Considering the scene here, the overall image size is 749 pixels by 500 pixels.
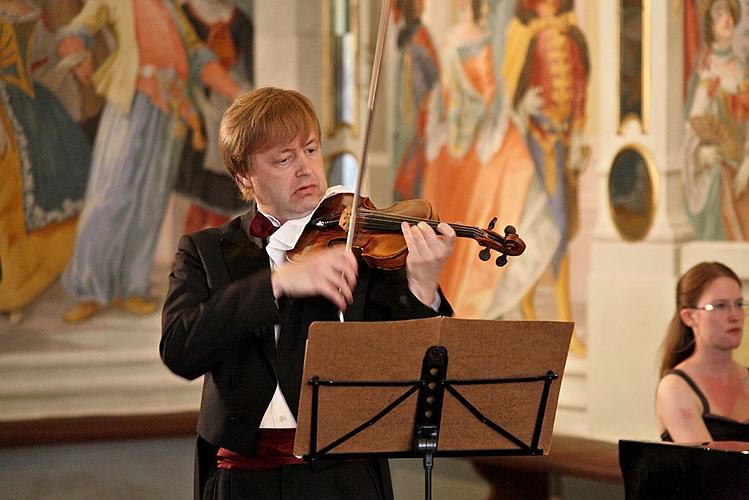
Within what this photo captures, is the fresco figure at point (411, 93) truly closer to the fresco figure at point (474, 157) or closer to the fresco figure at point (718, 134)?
the fresco figure at point (474, 157)

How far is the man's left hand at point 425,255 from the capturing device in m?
2.41

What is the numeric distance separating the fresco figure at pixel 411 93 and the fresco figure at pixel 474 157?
0.08m

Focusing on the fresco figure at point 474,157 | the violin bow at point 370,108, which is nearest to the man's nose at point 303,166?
the violin bow at point 370,108

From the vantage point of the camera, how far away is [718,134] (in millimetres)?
4816

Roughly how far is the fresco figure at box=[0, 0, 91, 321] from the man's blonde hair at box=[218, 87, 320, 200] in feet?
12.4

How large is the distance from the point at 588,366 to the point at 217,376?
313 cm

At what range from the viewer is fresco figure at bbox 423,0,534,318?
5738 millimetres

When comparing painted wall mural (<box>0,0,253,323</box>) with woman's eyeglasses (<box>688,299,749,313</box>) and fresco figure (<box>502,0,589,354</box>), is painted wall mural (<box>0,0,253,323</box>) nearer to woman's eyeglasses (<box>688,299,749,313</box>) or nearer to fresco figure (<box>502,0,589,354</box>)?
fresco figure (<box>502,0,589,354</box>)

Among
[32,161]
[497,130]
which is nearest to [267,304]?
[497,130]

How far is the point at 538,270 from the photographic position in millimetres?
5586

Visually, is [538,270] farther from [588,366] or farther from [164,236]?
[164,236]

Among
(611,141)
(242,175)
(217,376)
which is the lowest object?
(217,376)

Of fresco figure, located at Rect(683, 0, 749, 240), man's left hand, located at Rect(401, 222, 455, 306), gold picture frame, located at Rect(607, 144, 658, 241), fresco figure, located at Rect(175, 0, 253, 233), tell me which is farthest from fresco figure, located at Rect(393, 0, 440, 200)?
man's left hand, located at Rect(401, 222, 455, 306)

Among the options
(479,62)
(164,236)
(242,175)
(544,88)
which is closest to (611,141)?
(544,88)
